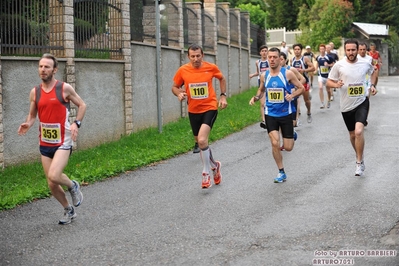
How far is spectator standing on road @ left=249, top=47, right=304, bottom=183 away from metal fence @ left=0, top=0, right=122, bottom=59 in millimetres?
4242

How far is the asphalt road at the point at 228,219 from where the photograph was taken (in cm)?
675

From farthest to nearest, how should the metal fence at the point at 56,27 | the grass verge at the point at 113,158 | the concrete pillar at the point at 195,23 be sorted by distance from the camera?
the concrete pillar at the point at 195,23
the metal fence at the point at 56,27
the grass verge at the point at 113,158

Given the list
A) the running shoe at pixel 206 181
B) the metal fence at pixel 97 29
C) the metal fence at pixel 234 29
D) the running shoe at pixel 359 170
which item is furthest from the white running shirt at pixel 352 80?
the metal fence at pixel 234 29

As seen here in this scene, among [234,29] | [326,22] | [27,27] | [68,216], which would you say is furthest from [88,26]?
[326,22]

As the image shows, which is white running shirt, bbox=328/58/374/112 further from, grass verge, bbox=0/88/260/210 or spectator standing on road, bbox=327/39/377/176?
grass verge, bbox=0/88/260/210

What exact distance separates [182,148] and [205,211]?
6.49 m

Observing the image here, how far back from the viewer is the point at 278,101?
36.2 ft

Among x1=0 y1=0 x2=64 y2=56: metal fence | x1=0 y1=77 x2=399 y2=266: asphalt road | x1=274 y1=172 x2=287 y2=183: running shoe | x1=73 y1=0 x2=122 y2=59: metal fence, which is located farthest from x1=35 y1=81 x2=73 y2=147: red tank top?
x1=73 y1=0 x2=122 y2=59: metal fence

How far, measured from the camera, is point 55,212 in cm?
925

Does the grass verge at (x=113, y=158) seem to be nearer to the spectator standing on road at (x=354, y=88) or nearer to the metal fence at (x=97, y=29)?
the metal fence at (x=97, y=29)

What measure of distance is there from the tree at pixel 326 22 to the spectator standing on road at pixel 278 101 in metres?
40.7

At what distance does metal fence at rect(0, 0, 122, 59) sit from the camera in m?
12.6

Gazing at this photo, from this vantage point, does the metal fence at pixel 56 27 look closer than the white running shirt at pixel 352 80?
No

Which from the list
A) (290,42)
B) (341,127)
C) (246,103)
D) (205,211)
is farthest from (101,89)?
(290,42)
